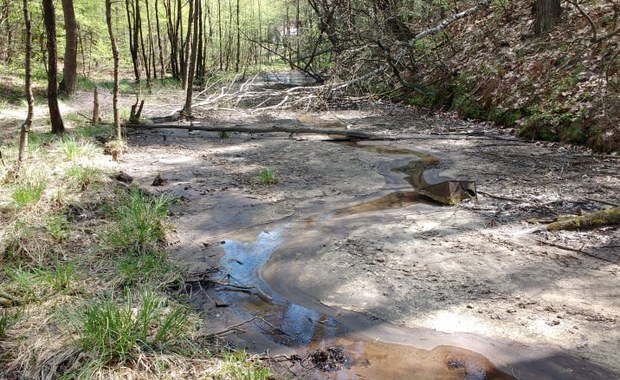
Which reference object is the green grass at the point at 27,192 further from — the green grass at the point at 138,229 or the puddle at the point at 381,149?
the puddle at the point at 381,149

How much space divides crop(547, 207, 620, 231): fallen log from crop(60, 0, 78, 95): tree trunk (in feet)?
53.6

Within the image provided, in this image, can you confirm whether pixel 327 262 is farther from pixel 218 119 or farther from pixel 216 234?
pixel 218 119

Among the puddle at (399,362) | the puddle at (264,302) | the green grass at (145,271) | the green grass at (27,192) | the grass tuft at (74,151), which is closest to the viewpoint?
the puddle at (399,362)

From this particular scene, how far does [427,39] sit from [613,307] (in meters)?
14.7

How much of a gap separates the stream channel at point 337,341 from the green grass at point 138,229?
2.85 feet

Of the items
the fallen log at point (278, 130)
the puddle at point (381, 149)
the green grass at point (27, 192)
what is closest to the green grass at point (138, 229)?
the green grass at point (27, 192)

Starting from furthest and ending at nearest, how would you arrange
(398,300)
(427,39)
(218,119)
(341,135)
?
(427,39) < (218,119) < (341,135) < (398,300)

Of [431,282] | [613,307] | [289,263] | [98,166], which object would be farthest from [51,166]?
[613,307]

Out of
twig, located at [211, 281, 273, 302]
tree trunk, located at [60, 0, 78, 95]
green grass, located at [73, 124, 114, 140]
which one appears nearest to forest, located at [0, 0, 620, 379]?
twig, located at [211, 281, 273, 302]

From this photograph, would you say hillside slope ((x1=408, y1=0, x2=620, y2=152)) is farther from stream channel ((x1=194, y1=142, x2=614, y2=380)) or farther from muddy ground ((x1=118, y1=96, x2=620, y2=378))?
stream channel ((x1=194, y1=142, x2=614, y2=380))

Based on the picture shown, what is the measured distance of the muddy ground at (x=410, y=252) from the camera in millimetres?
3781

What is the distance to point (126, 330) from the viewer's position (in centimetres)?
331

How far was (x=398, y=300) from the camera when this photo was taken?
433 centimetres

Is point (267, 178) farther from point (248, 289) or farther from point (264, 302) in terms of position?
point (264, 302)
